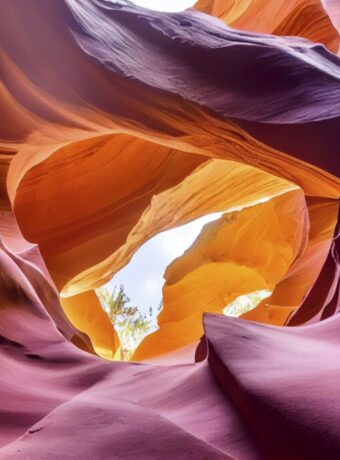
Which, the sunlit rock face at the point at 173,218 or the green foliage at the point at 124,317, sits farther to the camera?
the green foliage at the point at 124,317

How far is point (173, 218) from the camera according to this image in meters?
7.22

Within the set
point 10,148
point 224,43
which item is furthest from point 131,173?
point 224,43

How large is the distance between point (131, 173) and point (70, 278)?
1.69m

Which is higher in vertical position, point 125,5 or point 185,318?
point 125,5

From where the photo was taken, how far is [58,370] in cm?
244

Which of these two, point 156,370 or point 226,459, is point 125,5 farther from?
point 226,459

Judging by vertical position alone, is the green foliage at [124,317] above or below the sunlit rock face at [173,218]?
below

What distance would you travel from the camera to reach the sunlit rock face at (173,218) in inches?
59.3

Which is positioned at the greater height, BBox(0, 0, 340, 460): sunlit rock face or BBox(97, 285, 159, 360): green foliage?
BBox(0, 0, 340, 460): sunlit rock face

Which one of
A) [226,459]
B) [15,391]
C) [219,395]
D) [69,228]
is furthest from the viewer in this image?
[69,228]

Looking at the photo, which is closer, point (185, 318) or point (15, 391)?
point (15, 391)

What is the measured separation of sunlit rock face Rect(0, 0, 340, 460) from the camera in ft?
4.94

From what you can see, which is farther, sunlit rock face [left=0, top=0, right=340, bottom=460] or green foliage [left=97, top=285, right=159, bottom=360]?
green foliage [left=97, top=285, right=159, bottom=360]

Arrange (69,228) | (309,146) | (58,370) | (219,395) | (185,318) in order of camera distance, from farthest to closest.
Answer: (185,318) → (69,228) → (309,146) → (58,370) → (219,395)
